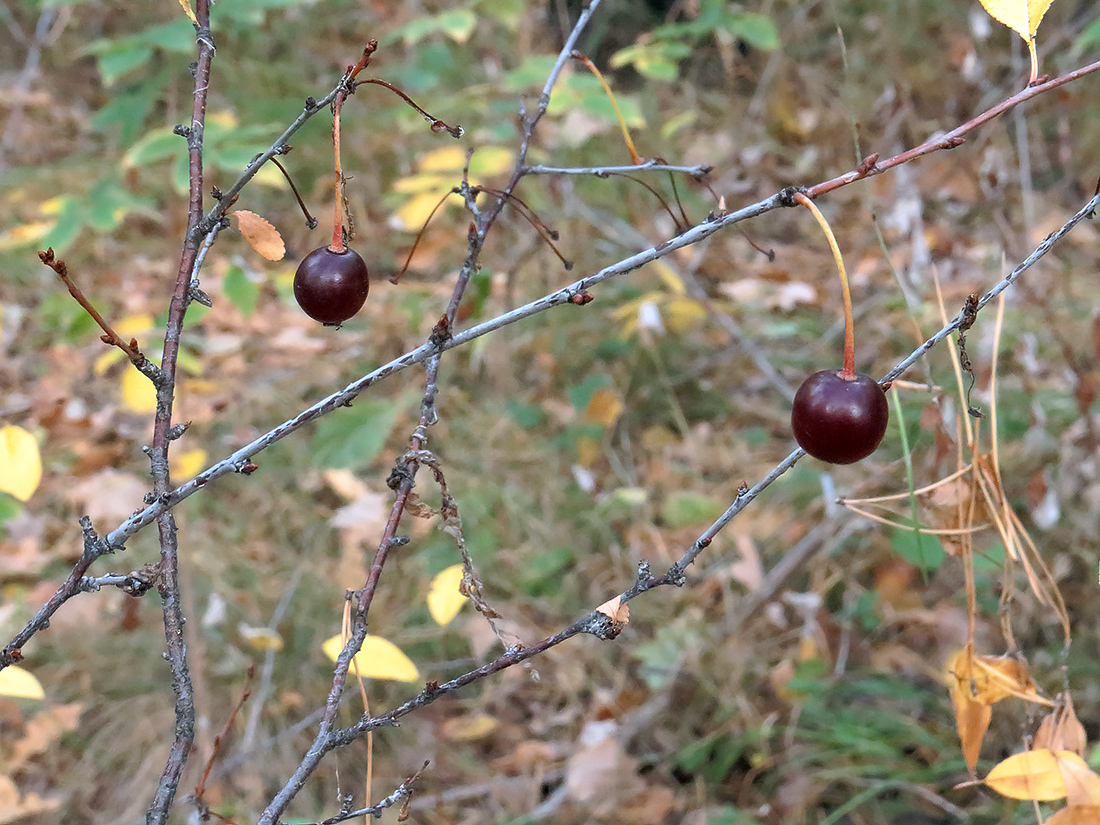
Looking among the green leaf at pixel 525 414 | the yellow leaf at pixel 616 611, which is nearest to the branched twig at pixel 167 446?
the yellow leaf at pixel 616 611

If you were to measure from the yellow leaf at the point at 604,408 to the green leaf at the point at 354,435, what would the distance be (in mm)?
521

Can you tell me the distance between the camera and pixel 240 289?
61.9 inches

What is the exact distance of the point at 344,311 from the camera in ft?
2.19

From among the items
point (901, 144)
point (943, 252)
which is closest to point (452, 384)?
point (943, 252)

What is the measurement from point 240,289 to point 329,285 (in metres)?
0.99

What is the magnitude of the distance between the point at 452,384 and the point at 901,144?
166 cm

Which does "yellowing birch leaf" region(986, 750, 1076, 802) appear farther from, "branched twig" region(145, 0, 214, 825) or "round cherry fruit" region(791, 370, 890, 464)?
"branched twig" region(145, 0, 214, 825)

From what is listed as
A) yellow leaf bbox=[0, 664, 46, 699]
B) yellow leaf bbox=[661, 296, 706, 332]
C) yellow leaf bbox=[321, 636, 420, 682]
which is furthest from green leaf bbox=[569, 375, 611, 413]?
yellow leaf bbox=[0, 664, 46, 699]

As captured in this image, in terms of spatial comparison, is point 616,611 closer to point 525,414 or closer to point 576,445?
point 576,445

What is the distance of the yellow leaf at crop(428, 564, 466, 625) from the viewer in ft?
2.80

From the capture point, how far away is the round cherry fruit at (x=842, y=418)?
0.57 meters

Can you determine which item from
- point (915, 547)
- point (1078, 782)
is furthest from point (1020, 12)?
point (915, 547)

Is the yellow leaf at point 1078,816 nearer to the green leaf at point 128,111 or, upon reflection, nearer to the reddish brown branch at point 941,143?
the reddish brown branch at point 941,143

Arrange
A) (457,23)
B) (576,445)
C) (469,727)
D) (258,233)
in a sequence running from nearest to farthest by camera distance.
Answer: (258,233) < (469,727) < (457,23) < (576,445)
